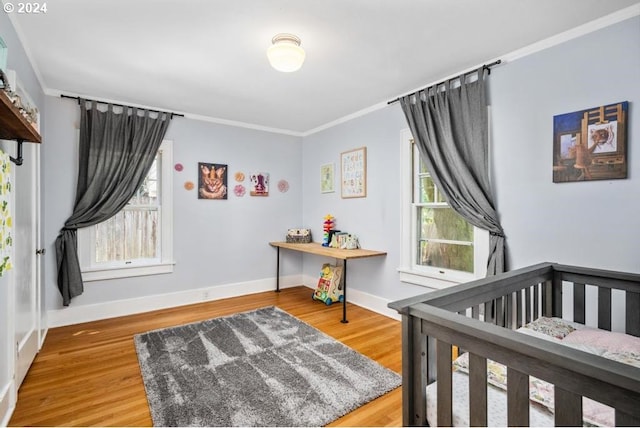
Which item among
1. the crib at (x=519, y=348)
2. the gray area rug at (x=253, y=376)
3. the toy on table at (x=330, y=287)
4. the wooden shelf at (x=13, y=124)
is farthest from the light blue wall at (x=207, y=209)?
the crib at (x=519, y=348)

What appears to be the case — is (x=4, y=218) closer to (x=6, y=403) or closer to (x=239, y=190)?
(x=6, y=403)

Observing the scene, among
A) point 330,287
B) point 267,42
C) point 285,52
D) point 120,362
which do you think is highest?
point 267,42

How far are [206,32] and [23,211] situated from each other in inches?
72.1

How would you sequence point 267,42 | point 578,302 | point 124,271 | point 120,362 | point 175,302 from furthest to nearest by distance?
point 175,302 < point 124,271 < point 120,362 < point 267,42 < point 578,302

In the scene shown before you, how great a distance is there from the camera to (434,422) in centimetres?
122

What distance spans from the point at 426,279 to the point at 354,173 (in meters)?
1.58

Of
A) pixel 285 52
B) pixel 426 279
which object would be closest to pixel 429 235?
pixel 426 279

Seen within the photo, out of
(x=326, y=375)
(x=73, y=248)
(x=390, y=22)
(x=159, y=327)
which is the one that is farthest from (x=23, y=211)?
(x=390, y=22)

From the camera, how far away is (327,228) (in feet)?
14.1

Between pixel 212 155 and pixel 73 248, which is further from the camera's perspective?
pixel 212 155

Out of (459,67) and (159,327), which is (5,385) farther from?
(459,67)

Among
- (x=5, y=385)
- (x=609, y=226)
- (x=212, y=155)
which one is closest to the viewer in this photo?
(x=5, y=385)

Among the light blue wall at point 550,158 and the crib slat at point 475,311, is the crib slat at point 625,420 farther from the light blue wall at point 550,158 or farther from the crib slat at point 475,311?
the light blue wall at point 550,158

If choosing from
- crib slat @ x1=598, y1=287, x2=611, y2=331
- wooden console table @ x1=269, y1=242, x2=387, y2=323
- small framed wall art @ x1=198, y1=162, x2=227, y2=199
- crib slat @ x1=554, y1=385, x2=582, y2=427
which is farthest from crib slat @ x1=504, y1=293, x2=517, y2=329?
small framed wall art @ x1=198, y1=162, x2=227, y2=199
